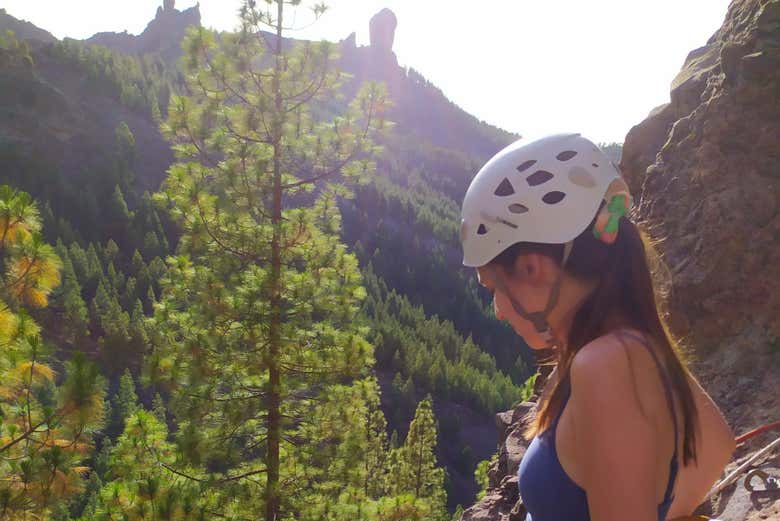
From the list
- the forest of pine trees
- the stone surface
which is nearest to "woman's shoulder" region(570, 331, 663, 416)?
the forest of pine trees

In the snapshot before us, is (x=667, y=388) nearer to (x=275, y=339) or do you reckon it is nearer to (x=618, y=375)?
(x=618, y=375)

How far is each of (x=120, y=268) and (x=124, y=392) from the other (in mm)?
32339

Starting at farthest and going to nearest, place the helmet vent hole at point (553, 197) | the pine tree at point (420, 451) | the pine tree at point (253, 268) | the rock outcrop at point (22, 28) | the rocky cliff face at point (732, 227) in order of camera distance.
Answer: the rock outcrop at point (22, 28), the pine tree at point (420, 451), the pine tree at point (253, 268), the rocky cliff face at point (732, 227), the helmet vent hole at point (553, 197)

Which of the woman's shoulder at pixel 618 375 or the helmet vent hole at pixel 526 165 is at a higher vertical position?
the helmet vent hole at pixel 526 165

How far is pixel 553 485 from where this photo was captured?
1.37 metres

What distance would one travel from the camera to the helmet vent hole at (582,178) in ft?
5.70

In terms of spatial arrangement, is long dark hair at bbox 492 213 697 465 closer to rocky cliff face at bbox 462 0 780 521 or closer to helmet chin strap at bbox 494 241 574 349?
helmet chin strap at bbox 494 241 574 349

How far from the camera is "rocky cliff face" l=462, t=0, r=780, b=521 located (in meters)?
5.16

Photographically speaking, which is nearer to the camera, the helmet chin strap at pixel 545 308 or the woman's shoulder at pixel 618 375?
the woman's shoulder at pixel 618 375

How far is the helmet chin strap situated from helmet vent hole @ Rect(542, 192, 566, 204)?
0.15 m

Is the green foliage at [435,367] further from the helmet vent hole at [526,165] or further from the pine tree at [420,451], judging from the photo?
the helmet vent hole at [526,165]

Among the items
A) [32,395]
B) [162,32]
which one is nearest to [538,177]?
[32,395]

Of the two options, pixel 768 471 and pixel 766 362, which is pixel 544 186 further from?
pixel 766 362

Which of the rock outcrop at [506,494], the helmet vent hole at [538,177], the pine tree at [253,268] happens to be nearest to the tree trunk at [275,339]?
the pine tree at [253,268]
